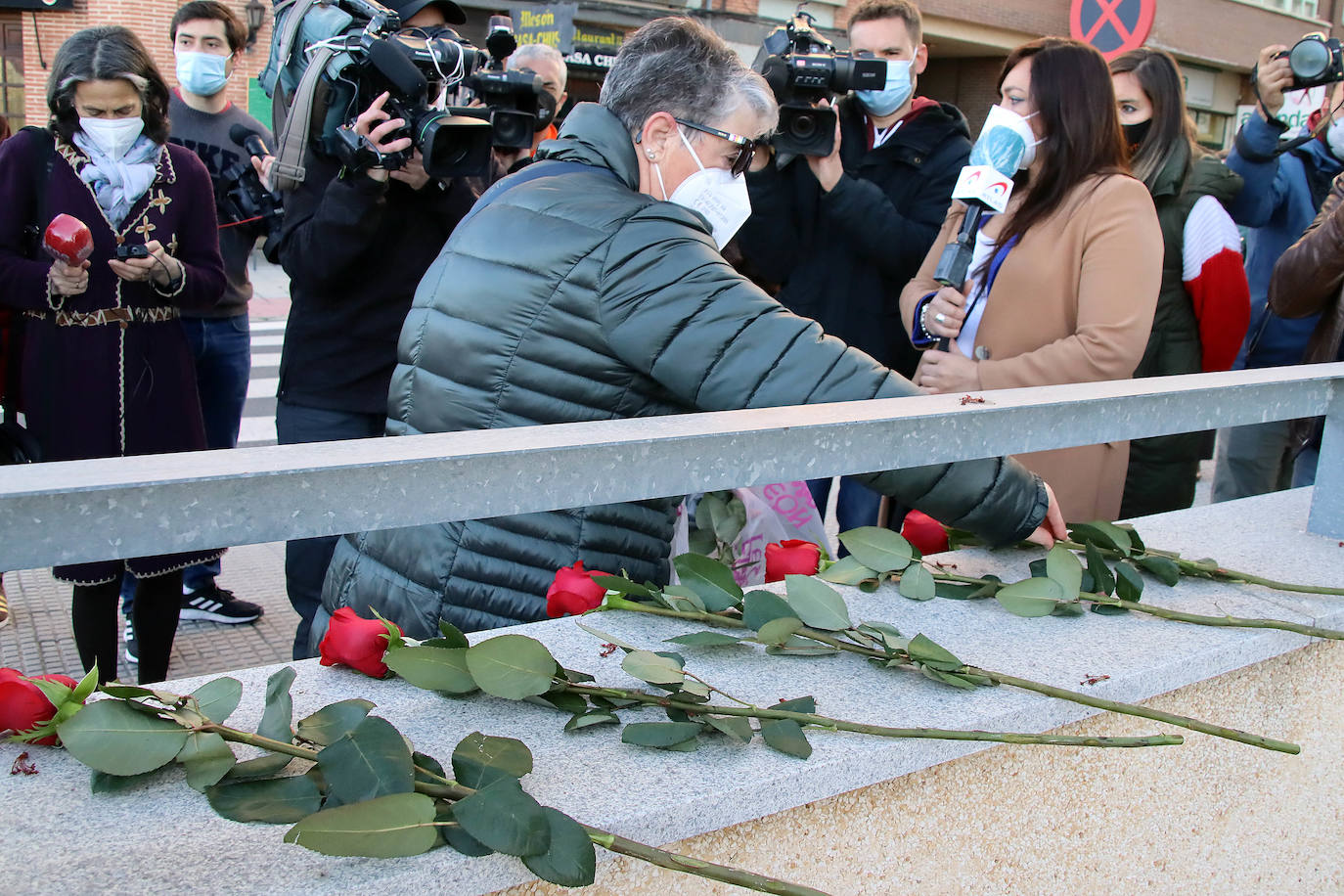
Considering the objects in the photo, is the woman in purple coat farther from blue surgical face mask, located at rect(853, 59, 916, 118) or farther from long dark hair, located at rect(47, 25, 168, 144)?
blue surgical face mask, located at rect(853, 59, 916, 118)

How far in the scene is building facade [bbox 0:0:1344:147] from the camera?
14938 mm

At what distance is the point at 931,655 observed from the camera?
1376mm

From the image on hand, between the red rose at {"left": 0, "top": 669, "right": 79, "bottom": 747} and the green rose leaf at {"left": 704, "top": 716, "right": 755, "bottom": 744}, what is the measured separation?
2.13ft

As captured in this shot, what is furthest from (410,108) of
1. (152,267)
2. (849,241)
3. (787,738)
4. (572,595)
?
(787,738)

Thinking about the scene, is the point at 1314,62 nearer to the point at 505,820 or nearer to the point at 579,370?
the point at 579,370

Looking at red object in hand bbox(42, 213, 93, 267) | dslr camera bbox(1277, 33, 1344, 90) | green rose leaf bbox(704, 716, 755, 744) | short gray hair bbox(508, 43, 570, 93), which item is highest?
dslr camera bbox(1277, 33, 1344, 90)

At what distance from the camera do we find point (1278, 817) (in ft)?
5.54

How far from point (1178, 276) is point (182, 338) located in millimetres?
2992

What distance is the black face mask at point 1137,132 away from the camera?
3.61m

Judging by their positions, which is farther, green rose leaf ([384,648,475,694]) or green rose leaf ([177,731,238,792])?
green rose leaf ([384,648,475,694])

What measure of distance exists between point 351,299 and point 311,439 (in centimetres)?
43

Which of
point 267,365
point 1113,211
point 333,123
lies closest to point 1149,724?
point 1113,211

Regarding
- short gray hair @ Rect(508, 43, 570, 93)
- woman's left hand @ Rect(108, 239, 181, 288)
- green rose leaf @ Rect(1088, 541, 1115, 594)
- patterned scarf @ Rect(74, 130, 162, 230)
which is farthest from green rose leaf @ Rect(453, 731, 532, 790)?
short gray hair @ Rect(508, 43, 570, 93)

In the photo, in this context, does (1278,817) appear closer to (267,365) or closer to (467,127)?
(467,127)
